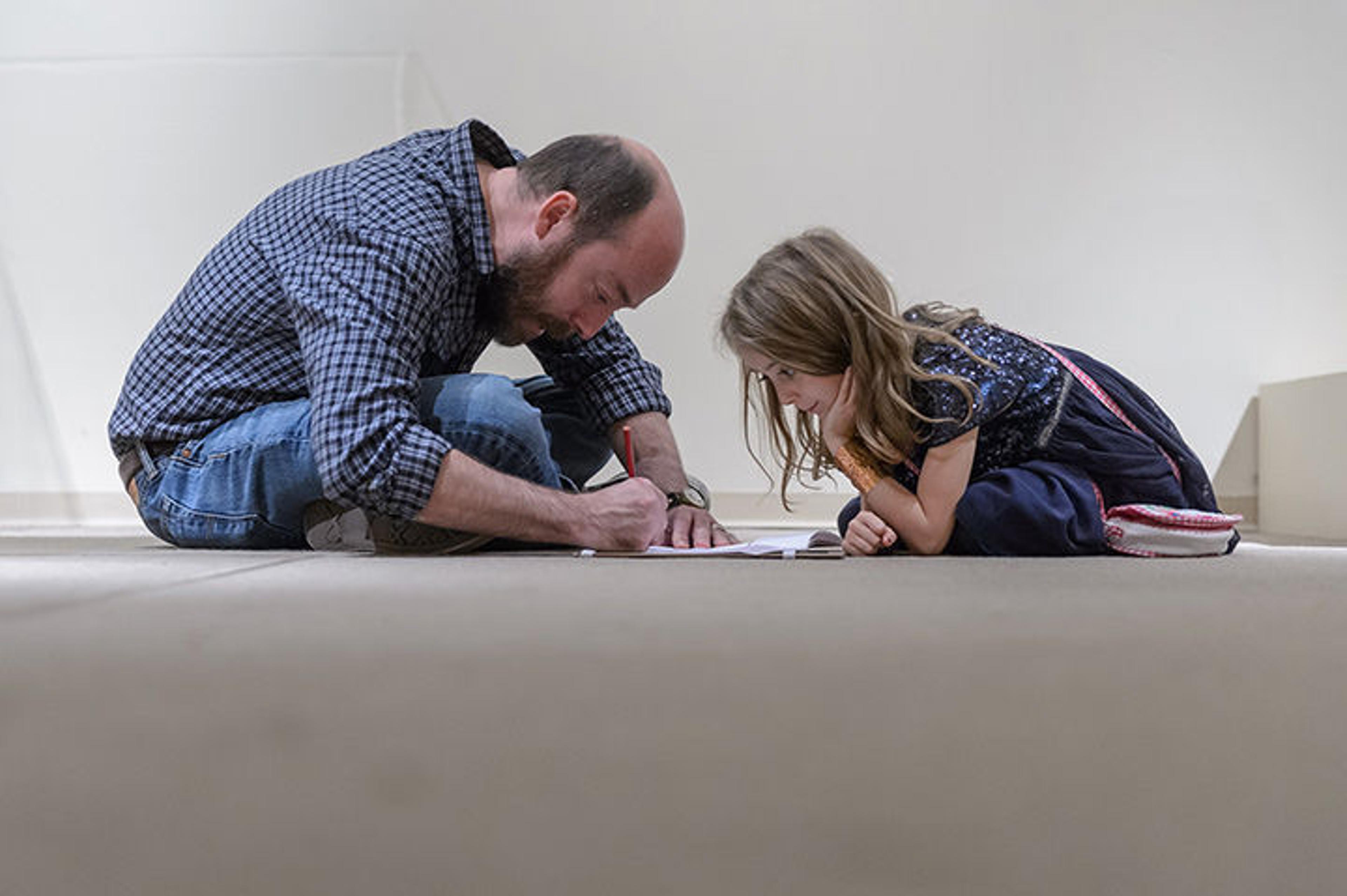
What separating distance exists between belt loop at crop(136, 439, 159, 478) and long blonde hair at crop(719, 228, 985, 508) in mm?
770

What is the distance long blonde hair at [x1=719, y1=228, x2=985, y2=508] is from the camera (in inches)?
54.4

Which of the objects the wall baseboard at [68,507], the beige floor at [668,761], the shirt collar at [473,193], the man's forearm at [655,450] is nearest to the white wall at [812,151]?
the wall baseboard at [68,507]

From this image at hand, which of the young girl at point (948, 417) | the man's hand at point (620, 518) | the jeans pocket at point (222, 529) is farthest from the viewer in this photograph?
the jeans pocket at point (222, 529)

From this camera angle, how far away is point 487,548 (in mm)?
1444

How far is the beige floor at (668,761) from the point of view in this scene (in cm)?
56

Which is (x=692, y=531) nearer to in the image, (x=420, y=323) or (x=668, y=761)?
(x=420, y=323)

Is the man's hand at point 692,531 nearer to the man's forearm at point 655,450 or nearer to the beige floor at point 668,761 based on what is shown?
the man's forearm at point 655,450

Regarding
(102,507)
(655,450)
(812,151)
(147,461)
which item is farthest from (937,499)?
(102,507)

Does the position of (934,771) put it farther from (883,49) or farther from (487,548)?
(883,49)

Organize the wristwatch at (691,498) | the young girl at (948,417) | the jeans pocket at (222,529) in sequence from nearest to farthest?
the young girl at (948,417) → the jeans pocket at (222,529) → the wristwatch at (691,498)

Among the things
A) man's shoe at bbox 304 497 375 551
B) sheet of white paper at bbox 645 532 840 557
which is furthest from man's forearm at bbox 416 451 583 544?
man's shoe at bbox 304 497 375 551

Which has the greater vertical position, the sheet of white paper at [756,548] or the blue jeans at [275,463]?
the blue jeans at [275,463]

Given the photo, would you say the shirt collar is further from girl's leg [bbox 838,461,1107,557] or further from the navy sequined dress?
girl's leg [bbox 838,461,1107,557]

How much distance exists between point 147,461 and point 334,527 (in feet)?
0.90
